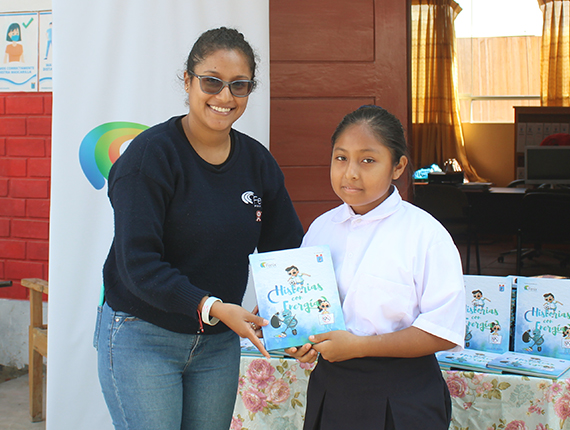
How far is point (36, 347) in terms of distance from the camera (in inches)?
119

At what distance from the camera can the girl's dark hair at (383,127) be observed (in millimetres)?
1282

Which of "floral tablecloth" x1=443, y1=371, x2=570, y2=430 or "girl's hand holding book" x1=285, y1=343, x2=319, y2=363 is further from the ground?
"girl's hand holding book" x1=285, y1=343, x2=319, y2=363

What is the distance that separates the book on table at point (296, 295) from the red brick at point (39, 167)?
8.85ft

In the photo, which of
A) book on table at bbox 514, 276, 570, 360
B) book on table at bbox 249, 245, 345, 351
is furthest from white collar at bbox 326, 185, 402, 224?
book on table at bbox 514, 276, 570, 360

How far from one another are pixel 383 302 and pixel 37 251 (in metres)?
2.97

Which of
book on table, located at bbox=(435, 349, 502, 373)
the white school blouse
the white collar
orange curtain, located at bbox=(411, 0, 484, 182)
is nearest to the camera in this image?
the white school blouse

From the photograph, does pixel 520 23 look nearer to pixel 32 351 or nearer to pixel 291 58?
pixel 291 58

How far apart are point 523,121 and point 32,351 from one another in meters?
7.82

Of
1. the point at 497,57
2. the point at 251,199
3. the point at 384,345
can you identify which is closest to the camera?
the point at 384,345

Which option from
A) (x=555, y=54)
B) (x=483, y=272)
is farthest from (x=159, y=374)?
(x=555, y=54)

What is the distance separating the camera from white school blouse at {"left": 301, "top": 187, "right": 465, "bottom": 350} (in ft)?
3.84

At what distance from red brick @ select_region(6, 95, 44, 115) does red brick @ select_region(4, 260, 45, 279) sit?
994mm

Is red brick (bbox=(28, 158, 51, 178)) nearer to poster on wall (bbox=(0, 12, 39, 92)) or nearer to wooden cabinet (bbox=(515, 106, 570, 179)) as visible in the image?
poster on wall (bbox=(0, 12, 39, 92))

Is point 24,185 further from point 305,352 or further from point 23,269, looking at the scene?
point 305,352
